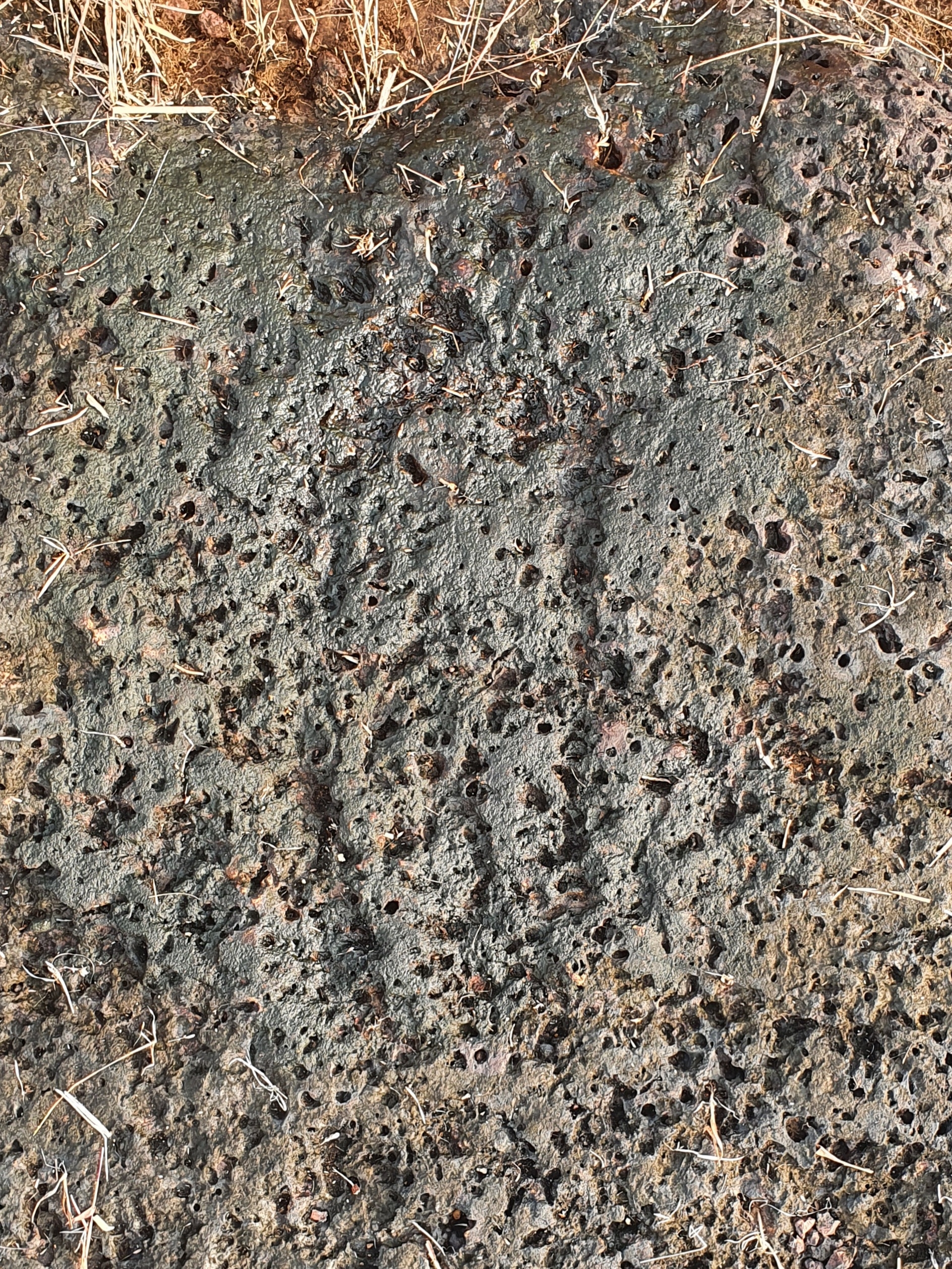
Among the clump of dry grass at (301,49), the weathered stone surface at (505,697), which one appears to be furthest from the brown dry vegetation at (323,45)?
the weathered stone surface at (505,697)

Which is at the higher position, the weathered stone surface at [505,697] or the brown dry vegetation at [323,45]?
the brown dry vegetation at [323,45]

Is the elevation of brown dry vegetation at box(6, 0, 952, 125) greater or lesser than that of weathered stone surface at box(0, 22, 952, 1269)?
greater

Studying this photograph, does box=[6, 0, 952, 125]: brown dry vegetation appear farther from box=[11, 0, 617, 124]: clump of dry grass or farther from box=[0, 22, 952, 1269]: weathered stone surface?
box=[0, 22, 952, 1269]: weathered stone surface

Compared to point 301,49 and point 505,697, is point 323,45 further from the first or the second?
Result: point 505,697

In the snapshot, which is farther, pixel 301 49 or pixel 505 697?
pixel 301 49

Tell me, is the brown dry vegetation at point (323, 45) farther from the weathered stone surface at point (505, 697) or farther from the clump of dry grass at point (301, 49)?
the weathered stone surface at point (505, 697)

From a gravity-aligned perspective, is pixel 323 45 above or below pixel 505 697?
above

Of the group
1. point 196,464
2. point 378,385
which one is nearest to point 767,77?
point 378,385

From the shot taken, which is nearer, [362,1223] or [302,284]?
[362,1223]

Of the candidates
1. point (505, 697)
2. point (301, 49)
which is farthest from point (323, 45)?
point (505, 697)

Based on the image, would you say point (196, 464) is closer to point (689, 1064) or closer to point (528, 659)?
point (528, 659)

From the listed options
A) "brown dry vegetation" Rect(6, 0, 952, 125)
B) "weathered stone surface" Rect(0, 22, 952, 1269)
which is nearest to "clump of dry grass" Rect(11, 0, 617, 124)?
"brown dry vegetation" Rect(6, 0, 952, 125)
